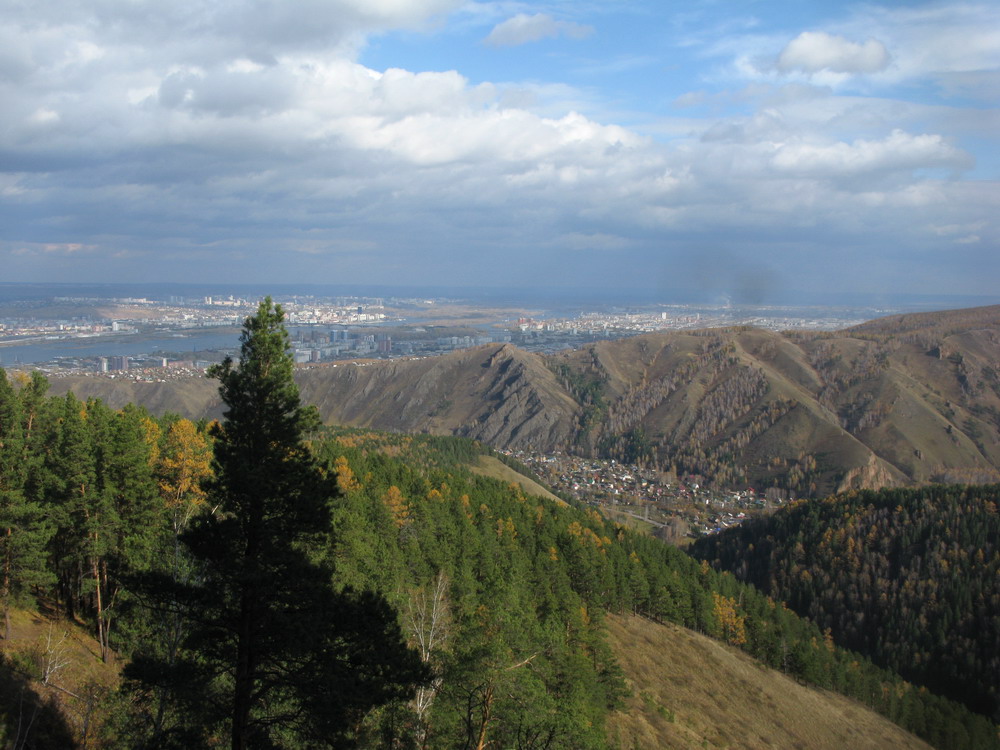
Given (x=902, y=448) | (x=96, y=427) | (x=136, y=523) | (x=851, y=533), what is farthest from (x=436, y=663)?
(x=902, y=448)

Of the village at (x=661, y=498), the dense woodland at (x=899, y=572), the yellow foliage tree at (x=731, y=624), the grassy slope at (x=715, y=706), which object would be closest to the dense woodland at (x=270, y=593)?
the grassy slope at (x=715, y=706)

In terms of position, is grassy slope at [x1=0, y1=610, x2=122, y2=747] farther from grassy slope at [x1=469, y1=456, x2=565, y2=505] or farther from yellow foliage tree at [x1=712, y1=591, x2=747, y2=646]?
grassy slope at [x1=469, y1=456, x2=565, y2=505]

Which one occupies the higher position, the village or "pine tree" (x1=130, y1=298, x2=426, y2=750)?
"pine tree" (x1=130, y1=298, x2=426, y2=750)

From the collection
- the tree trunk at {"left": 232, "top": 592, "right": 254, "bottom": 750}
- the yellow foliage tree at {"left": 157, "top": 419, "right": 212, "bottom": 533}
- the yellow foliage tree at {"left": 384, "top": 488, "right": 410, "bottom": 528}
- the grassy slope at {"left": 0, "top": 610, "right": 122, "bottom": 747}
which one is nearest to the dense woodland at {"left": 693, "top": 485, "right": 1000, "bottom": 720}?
the yellow foliage tree at {"left": 384, "top": 488, "right": 410, "bottom": 528}

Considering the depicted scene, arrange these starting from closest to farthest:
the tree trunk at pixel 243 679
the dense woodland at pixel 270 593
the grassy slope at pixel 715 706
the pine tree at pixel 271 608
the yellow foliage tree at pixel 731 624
A: the tree trunk at pixel 243 679 < the pine tree at pixel 271 608 < the dense woodland at pixel 270 593 < the grassy slope at pixel 715 706 < the yellow foliage tree at pixel 731 624

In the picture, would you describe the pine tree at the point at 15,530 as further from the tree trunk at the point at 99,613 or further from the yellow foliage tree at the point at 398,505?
the yellow foliage tree at the point at 398,505

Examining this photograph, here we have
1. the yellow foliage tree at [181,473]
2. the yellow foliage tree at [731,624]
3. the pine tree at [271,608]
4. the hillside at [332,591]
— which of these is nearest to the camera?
the pine tree at [271,608]
